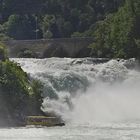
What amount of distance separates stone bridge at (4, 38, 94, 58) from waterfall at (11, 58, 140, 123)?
16362mm

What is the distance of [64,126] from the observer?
69.2 metres

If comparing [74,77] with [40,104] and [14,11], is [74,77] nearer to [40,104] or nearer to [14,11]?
[40,104]

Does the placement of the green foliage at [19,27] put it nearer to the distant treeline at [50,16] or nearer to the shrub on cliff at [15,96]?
the distant treeline at [50,16]

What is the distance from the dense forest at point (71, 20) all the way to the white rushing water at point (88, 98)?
47.7 feet

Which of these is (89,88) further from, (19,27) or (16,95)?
(19,27)

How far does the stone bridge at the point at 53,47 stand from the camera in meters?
118

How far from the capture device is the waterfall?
78.2 metres

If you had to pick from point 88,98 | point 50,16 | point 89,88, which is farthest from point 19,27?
point 88,98

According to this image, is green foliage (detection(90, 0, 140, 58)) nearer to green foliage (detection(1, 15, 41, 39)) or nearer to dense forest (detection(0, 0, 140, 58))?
dense forest (detection(0, 0, 140, 58))

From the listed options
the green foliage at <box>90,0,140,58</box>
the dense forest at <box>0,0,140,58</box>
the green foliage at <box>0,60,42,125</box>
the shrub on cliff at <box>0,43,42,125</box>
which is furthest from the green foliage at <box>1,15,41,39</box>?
the shrub on cliff at <box>0,43,42,125</box>

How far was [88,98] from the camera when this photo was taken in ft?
275

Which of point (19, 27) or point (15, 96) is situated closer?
point (15, 96)

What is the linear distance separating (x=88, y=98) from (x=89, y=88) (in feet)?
11.3

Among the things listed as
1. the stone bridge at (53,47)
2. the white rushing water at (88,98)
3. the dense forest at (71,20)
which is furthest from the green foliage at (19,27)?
the white rushing water at (88,98)
